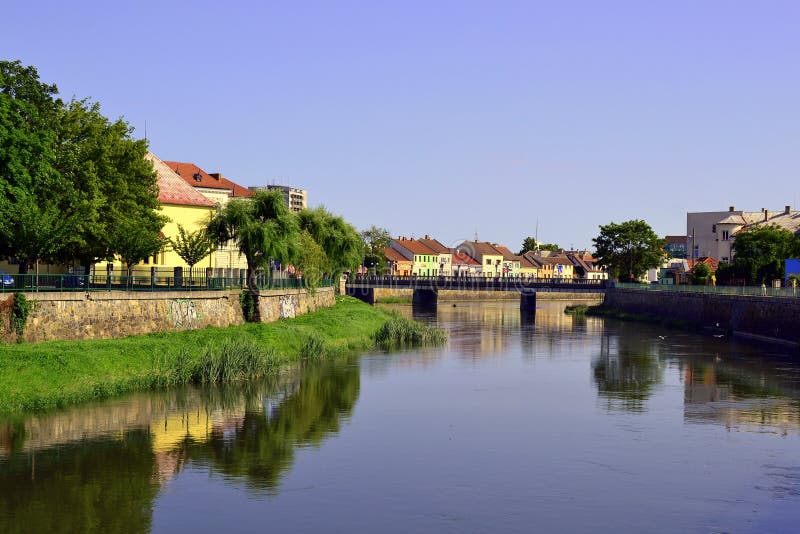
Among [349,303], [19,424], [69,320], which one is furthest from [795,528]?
[349,303]

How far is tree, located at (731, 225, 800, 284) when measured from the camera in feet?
343

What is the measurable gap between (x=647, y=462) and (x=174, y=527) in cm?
1714

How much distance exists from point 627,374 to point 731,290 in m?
36.2

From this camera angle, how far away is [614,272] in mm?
144875

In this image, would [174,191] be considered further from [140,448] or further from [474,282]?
[474,282]

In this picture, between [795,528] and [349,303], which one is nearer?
[795,528]

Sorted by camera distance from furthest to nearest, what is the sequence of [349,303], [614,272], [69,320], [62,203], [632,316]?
[614,272] < [632,316] < [349,303] < [62,203] < [69,320]

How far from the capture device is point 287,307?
238 ft

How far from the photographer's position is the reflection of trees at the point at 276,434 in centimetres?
3269

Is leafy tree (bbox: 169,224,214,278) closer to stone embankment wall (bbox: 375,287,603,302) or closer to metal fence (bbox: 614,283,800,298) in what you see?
metal fence (bbox: 614,283,800,298)

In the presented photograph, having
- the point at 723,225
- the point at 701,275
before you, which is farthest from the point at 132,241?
the point at 723,225

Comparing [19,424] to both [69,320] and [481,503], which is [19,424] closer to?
[69,320]

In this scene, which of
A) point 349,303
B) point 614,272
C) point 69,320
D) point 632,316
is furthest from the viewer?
point 614,272

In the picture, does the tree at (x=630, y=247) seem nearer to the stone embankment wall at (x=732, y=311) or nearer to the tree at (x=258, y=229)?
the stone embankment wall at (x=732, y=311)
